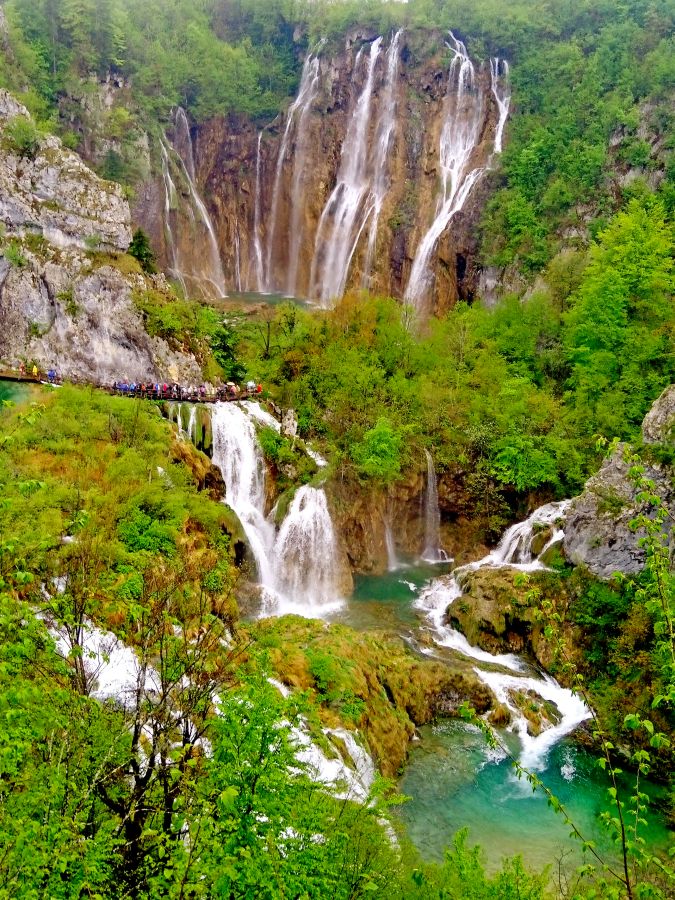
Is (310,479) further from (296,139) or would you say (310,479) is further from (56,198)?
(296,139)

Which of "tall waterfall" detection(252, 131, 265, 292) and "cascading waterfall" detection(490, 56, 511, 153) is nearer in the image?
"cascading waterfall" detection(490, 56, 511, 153)

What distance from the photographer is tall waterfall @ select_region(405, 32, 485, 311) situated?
40656 millimetres

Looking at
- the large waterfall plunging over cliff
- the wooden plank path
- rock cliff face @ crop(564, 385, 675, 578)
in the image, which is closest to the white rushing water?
the wooden plank path

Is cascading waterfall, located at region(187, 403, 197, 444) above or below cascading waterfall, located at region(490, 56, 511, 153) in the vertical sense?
below

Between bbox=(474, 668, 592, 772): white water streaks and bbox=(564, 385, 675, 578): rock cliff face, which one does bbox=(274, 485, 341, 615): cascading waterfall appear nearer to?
bbox=(474, 668, 592, 772): white water streaks

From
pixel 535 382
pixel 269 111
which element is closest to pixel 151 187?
pixel 269 111

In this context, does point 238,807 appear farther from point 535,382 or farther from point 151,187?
point 151,187

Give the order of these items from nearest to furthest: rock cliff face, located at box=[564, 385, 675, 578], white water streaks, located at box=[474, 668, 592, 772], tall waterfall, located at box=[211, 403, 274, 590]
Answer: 1. white water streaks, located at box=[474, 668, 592, 772]
2. rock cliff face, located at box=[564, 385, 675, 578]
3. tall waterfall, located at box=[211, 403, 274, 590]

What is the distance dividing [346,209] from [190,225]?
11034 millimetres

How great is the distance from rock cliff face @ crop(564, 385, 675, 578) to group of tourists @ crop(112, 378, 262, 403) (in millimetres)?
14229

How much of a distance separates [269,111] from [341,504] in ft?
128

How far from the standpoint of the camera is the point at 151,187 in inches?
1763

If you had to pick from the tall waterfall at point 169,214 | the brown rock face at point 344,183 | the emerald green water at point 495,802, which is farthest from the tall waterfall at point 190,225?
the emerald green water at point 495,802

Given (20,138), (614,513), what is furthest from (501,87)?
(614,513)
